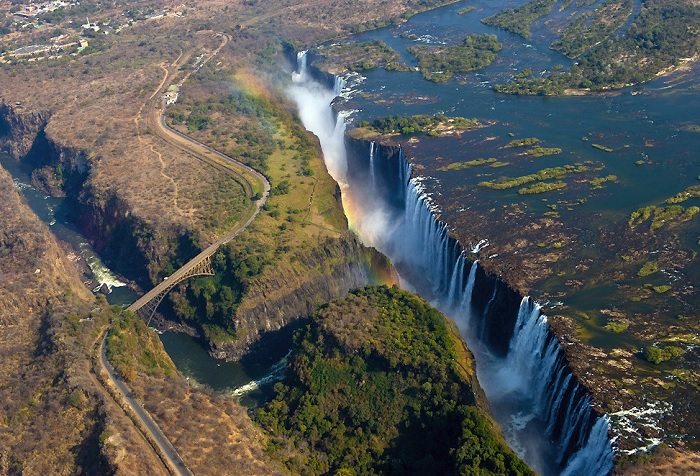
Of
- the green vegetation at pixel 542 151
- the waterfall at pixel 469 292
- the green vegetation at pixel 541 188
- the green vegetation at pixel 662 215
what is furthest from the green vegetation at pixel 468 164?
the waterfall at pixel 469 292

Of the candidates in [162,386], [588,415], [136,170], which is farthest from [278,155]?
[588,415]

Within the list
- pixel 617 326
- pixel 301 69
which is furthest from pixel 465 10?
pixel 617 326

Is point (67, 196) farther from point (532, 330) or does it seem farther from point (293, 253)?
point (532, 330)

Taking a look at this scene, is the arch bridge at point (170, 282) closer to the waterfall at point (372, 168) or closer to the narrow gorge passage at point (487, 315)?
the narrow gorge passage at point (487, 315)

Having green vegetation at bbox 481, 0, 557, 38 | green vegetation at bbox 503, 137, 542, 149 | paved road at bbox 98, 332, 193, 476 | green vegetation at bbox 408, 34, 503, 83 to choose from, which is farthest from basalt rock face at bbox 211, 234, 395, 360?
green vegetation at bbox 481, 0, 557, 38

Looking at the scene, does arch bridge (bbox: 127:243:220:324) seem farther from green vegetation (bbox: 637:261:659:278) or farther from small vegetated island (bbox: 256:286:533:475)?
green vegetation (bbox: 637:261:659:278)

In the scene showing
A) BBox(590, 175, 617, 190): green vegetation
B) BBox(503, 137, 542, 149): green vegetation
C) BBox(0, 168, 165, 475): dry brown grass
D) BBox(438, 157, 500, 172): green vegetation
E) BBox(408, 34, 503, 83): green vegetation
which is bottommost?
BBox(0, 168, 165, 475): dry brown grass
